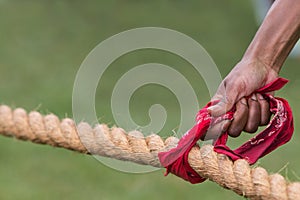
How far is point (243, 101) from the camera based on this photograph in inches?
57.4

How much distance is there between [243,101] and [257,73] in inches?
2.6

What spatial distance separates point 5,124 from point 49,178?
2.11 meters

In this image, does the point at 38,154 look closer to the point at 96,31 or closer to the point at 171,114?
the point at 171,114

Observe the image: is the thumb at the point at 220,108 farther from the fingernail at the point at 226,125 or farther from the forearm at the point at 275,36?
the forearm at the point at 275,36

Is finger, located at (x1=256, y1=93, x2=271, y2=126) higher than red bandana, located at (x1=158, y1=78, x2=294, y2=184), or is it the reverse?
finger, located at (x1=256, y1=93, x2=271, y2=126)

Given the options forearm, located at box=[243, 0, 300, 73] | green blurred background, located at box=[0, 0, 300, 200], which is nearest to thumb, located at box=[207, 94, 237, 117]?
forearm, located at box=[243, 0, 300, 73]

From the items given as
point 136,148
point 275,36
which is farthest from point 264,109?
point 136,148

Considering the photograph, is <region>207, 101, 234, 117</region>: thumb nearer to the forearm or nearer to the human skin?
the human skin

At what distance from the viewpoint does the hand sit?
144 centimetres

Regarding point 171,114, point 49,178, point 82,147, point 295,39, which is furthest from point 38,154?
point 295,39

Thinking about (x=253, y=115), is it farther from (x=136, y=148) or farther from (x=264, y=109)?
(x=136, y=148)

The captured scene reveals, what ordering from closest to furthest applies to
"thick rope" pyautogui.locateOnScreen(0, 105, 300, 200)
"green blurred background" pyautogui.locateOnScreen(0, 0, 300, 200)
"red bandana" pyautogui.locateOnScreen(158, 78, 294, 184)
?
"thick rope" pyautogui.locateOnScreen(0, 105, 300, 200), "red bandana" pyautogui.locateOnScreen(158, 78, 294, 184), "green blurred background" pyautogui.locateOnScreen(0, 0, 300, 200)

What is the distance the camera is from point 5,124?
197 cm

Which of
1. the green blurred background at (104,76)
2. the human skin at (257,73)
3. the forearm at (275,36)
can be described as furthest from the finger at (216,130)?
the green blurred background at (104,76)
